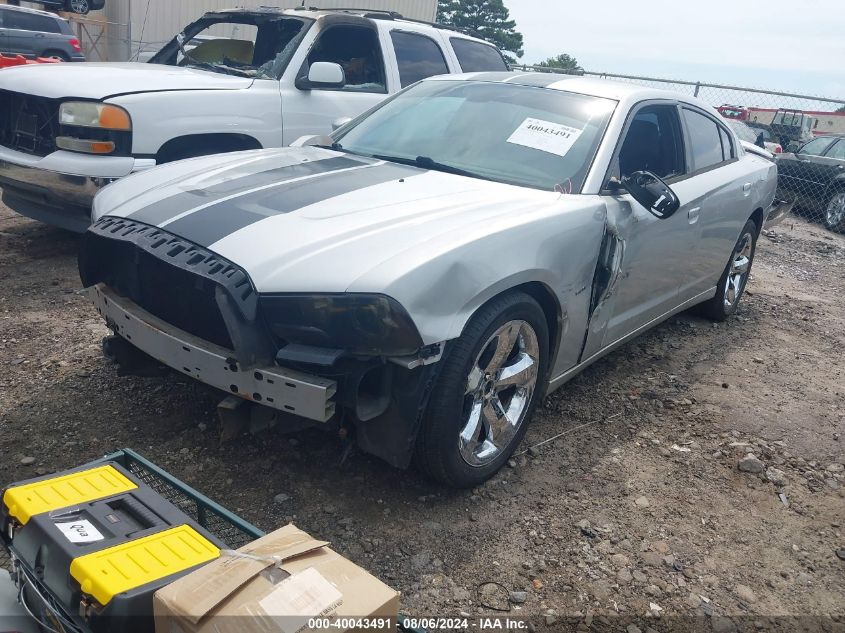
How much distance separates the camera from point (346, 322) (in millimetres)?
2412

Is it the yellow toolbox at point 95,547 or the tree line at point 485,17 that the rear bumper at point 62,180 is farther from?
the tree line at point 485,17

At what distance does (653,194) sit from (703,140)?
151 centimetres

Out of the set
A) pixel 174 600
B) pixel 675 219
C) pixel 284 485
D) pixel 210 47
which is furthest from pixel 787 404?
pixel 210 47

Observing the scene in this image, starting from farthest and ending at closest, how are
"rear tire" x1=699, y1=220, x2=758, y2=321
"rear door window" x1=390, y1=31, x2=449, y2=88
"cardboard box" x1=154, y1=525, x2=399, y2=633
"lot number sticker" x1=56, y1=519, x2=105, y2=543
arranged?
"rear door window" x1=390, y1=31, x2=449, y2=88 → "rear tire" x1=699, y1=220, x2=758, y2=321 → "lot number sticker" x1=56, y1=519, x2=105, y2=543 → "cardboard box" x1=154, y1=525, x2=399, y2=633

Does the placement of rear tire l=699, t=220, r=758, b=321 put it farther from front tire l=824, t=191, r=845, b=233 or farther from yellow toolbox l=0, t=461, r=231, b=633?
front tire l=824, t=191, r=845, b=233

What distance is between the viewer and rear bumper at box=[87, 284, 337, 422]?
2.42 meters

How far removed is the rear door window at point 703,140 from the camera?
447 cm

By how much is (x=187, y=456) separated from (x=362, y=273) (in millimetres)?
1209

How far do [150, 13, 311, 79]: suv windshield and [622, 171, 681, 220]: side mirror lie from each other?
10.1ft

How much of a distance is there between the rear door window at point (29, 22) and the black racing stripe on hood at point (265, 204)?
50.2 feet

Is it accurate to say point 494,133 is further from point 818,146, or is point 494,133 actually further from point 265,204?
point 818,146

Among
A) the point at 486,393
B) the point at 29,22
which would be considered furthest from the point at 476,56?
the point at 29,22

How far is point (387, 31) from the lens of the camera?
19.9 feet

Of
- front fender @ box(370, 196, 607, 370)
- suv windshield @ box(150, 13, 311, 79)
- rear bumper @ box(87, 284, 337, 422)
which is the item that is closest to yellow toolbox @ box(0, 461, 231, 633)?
rear bumper @ box(87, 284, 337, 422)
